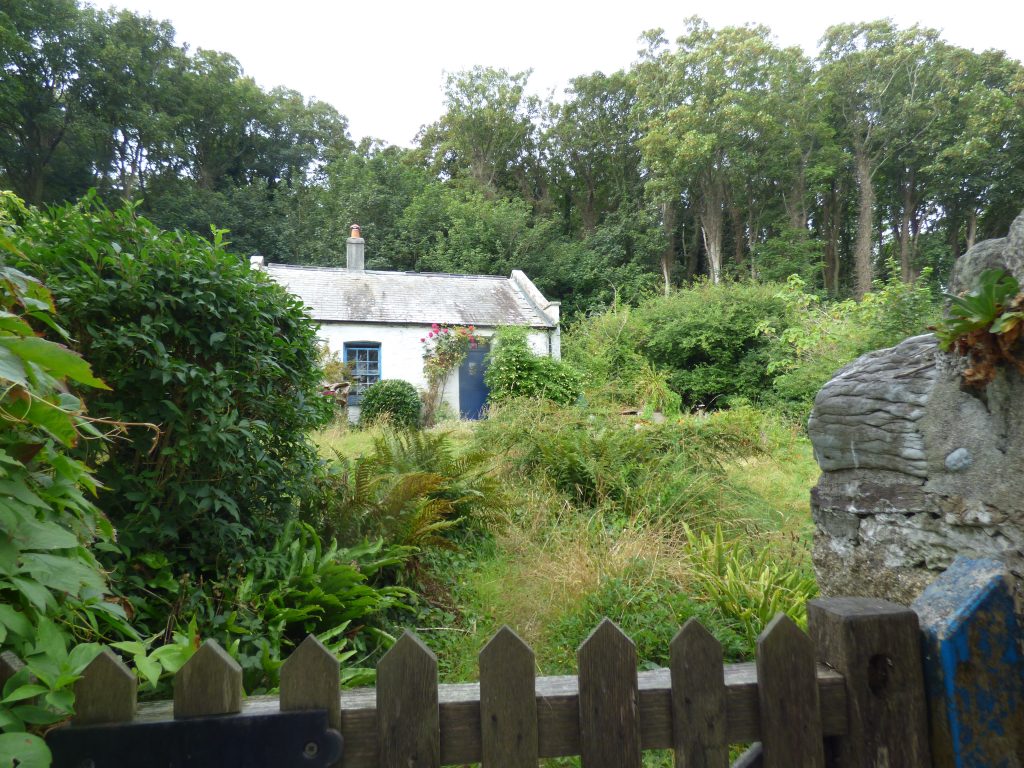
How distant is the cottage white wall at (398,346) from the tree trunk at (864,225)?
17.3 metres

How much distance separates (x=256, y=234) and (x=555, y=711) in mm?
30920

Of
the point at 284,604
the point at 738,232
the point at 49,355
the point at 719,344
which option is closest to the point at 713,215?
the point at 738,232

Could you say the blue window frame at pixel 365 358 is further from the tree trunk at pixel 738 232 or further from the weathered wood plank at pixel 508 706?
the tree trunk at pixel 738 232

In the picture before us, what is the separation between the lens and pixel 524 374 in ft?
46.9

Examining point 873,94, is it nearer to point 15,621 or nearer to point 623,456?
point 623,456

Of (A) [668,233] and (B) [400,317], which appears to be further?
(A) [668,233]

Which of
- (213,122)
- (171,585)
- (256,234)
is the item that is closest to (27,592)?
(171,585)

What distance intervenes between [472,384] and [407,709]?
15513 mm

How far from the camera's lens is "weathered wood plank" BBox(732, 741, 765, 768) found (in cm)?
107

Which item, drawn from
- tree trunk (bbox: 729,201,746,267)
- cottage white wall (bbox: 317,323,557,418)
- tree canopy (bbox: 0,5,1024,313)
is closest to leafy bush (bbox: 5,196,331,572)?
cottage white wall (bbox: 317,323,557,418)

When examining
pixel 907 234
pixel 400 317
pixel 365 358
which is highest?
pixel 907 234

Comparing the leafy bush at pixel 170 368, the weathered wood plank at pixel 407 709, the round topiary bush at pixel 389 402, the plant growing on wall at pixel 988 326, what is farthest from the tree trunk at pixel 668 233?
the weathered wood plank at pixel 407 709

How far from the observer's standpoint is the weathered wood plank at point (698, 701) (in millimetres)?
1050

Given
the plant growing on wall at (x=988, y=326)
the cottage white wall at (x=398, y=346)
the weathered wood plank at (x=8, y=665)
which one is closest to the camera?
the weathered wood plank at (x=8, y=665)
